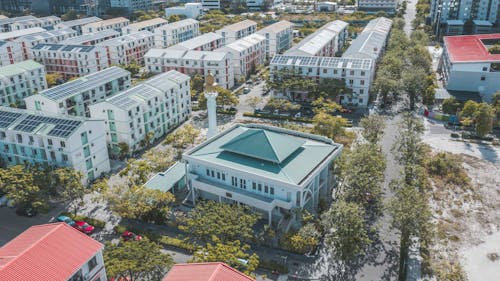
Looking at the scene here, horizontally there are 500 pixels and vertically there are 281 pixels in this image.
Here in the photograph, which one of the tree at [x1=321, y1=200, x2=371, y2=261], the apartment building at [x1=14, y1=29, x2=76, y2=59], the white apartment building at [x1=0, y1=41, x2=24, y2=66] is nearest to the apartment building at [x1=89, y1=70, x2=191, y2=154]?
the tree at [x1=321, y1=200, x2=371, y2=261]

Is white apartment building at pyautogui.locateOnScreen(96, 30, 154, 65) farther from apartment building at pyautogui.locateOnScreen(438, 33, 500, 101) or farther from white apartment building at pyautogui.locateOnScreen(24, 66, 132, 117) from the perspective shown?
apartment building at pyautogui.locateOnScreen(438, 33, 500, 101)

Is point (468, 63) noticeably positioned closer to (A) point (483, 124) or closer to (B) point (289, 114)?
(A) point (483, 124)

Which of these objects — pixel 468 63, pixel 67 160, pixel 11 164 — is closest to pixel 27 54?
pixel 11 164

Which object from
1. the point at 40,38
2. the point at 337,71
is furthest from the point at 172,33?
the point at 337,71

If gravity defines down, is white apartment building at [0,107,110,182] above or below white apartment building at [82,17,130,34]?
below

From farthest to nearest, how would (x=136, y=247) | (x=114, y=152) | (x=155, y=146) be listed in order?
(x=155, y=146), (x=114, y=152), (x=136, y=247)

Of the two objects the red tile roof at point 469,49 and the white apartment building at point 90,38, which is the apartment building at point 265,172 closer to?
the red tile roof at point 469,49

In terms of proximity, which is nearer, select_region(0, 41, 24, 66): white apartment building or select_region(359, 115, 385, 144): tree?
select_region(359, 115, 385, 144): tree

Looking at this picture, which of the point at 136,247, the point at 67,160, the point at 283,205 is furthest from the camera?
the point at 67,160
